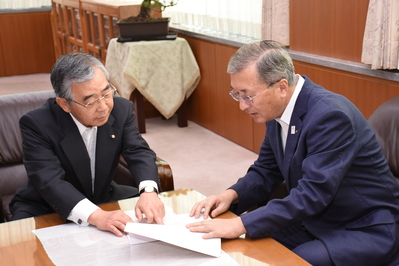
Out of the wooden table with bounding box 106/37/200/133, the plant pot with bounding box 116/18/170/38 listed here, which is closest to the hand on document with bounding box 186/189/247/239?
the wooden table with bounding box 106/37/200/133

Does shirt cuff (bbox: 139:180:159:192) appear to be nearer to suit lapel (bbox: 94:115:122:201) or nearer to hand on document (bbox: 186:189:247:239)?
suit lapel (bbox: 94:115:122:201)

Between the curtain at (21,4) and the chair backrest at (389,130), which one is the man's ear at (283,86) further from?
the curtain at (21,4)

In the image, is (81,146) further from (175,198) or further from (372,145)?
(372,145)

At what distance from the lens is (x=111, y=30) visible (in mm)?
5902

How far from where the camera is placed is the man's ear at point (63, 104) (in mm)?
2196

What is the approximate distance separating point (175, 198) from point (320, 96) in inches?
28.5

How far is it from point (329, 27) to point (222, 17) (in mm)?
1786

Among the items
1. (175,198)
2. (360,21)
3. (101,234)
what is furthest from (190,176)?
(101,234)

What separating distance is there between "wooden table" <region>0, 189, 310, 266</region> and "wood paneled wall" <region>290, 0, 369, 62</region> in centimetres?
180

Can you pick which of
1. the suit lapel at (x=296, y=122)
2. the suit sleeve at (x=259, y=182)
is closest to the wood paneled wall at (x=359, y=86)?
the suit sleeve at (x=259, y=182)

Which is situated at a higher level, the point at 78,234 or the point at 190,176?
the point at 78,234

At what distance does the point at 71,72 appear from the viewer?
6.92ft

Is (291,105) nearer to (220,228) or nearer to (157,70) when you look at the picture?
(220,228)

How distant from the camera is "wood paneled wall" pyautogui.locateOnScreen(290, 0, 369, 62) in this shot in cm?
325
